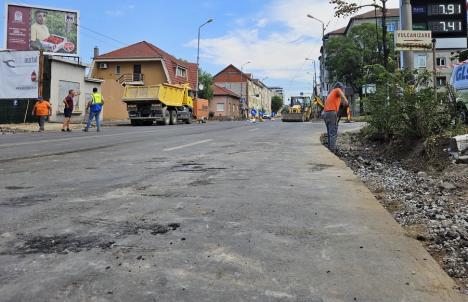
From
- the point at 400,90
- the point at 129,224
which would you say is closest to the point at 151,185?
the point at 129,224

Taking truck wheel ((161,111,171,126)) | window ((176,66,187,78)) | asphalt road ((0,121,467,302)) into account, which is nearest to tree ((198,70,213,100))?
window ((176,66,187,78))

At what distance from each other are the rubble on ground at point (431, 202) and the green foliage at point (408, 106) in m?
0.74

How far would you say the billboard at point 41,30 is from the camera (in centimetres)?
3612

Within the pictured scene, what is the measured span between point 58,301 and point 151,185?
3.70m

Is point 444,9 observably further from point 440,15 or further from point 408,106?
point 408,106

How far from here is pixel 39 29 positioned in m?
36.9

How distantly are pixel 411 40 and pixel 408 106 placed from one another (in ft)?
11.4

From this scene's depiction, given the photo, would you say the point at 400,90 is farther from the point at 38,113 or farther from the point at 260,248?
the point at 38,113

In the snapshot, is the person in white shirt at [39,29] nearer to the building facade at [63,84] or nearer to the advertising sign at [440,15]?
the building facade at [63,84]

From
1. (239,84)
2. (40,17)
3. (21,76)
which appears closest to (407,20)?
(21,76)

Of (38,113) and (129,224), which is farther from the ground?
(38,113)

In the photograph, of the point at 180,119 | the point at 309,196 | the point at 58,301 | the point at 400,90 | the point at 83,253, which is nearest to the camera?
the point at 58,301

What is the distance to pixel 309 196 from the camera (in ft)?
19.6

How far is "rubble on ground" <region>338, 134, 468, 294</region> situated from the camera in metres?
4.03
